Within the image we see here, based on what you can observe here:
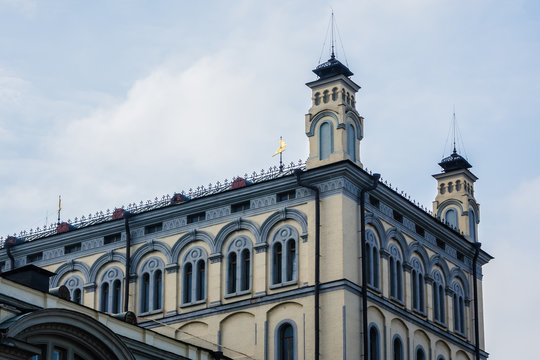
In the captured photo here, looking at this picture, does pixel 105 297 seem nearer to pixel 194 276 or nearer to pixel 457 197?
pixel 194 276

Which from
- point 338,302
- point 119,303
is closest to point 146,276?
point 119,303

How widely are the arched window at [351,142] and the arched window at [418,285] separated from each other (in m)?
7.41

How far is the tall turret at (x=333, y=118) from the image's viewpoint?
200 feet

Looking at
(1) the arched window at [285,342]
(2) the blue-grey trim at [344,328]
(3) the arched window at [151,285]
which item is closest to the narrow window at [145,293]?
(3) the arched window at [151,285]

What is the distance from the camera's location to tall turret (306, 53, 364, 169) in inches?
2405

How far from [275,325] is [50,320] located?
18.6 m

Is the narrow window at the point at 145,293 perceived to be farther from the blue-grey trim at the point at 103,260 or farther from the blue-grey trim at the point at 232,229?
the blue-grey trim at the point at 232,229

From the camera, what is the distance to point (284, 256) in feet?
198

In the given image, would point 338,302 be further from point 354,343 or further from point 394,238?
point 394,238

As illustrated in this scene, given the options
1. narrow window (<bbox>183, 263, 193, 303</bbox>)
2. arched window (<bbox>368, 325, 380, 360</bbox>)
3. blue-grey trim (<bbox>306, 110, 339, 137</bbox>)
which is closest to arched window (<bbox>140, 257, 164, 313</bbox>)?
narrow window (<bbox>183, 263, 193, 303</bbox>)

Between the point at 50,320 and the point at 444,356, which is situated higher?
the point at 444,356

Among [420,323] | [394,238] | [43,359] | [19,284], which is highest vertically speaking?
[394,238]

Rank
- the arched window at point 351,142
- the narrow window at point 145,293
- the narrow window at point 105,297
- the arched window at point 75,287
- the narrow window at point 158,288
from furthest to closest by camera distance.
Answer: the arched window at point 75,287 < the narrow window at point 105,297 < the narrow window at point 145,293 < the narrow window at point 158,288 < the arched window at point 351,142

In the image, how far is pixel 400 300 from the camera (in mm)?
62656
